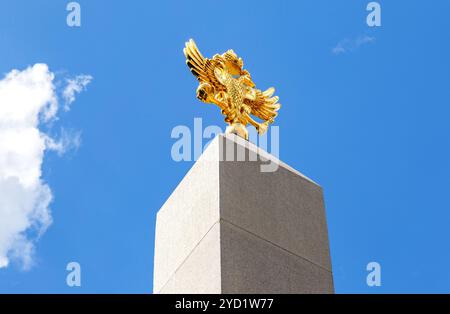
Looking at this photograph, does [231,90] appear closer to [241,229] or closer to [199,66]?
[199,66]

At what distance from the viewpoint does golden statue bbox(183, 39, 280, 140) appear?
31.1 ft

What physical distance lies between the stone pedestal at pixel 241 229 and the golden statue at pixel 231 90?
0.65 metres

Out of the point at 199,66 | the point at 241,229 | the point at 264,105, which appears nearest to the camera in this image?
the point at 241,229

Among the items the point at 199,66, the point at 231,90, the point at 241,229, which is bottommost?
the point at 241,229

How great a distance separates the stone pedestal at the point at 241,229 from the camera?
737 centimetres

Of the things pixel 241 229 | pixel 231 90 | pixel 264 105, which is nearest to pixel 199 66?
pixel 231 90

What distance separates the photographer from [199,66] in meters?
9.53

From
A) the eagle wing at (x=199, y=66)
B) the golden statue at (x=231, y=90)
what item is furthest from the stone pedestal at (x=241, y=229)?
the eagle wing at (x=199, y=66)

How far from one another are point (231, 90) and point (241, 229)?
8.08ft

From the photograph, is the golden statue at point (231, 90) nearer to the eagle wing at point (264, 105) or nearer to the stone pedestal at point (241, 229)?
the eagle wing at point (264, 105)
